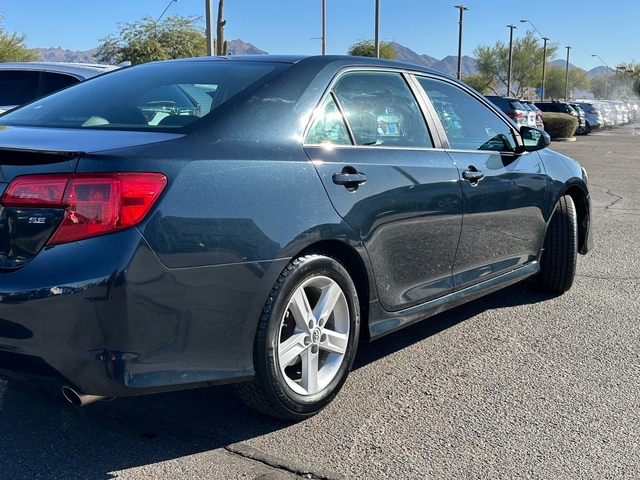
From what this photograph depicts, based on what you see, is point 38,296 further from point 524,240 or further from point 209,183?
point 524,240

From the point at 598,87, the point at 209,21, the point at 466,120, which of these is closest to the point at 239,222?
the point at 466,120

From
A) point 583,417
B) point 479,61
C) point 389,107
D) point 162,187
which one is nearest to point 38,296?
point 162,187

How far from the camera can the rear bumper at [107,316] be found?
248 centimetres

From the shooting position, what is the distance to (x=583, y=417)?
10.9 ft

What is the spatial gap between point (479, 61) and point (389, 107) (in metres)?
91.2

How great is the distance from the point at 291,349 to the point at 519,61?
9042 centimetres

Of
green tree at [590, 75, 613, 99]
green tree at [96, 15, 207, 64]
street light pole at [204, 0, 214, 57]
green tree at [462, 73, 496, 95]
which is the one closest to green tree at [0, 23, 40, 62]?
green tree at [96, 15, 207, 64]

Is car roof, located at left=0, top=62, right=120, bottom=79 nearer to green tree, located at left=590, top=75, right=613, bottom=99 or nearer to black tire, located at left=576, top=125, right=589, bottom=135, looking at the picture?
black tire, located at left=576, top=125, right=589, bottom=135

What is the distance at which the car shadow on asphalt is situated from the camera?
9.39 ft

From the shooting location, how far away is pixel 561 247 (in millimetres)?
5230

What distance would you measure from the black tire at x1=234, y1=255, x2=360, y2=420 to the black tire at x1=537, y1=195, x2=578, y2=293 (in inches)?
93.1

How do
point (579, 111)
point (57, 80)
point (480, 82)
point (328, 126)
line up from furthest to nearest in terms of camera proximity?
point (480, 82)
point (579, 111)
point (57, 80)
point (328, 126)

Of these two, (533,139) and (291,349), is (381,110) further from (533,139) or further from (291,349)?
(533,139)

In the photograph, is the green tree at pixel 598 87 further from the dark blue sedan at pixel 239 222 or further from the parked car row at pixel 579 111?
the dark blue sedan at pixel 239 222
